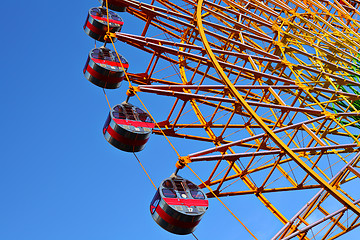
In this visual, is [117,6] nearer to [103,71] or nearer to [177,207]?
[103,71]

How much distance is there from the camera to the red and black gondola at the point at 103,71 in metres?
24.8

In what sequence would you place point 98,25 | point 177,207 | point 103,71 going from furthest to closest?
point 98,25
point 103,71
point 177,207

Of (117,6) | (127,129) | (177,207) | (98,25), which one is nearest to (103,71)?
(127,129)

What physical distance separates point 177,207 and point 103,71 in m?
8.41

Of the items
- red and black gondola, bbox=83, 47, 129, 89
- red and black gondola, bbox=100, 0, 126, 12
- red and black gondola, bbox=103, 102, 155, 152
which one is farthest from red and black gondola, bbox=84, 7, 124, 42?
red and black gondola, bbox=103, 102, 155, 152

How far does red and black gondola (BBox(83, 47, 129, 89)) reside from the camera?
2484 centimetres

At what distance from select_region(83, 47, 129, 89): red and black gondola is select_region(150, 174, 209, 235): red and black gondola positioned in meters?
6.86

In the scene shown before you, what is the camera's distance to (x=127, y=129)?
22094 mm

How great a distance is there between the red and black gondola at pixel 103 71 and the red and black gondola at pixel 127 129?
7.71 ft

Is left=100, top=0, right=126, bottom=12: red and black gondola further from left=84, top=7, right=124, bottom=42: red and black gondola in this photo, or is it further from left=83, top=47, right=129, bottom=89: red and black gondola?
left=83, top=47, right=129, bottom=89: red and black gondola

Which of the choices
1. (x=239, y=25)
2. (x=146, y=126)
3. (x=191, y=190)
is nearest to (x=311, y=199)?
(x=191, y=190)

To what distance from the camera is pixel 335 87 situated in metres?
25.0

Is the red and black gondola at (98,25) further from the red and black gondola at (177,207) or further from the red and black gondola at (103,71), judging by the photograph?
the red and black gondola at (177,207)

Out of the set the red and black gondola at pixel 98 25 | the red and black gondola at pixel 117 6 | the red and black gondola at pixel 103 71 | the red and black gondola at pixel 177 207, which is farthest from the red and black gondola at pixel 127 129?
the red and black gondola at pixel 117 6
